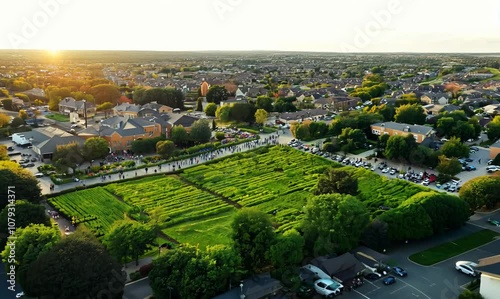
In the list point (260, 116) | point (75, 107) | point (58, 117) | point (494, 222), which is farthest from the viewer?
point (75, 107)

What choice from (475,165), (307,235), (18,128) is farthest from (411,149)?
(18,128)

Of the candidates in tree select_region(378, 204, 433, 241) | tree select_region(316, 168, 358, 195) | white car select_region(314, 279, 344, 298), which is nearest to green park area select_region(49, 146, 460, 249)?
tree select_region(316, 168, 358, 195)

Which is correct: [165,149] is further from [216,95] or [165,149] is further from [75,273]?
[216,95]

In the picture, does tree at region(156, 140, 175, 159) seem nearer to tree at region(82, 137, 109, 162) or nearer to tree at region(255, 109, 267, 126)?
tree at region(82, 137, 109, 162)

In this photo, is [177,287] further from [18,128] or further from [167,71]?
[167,71]

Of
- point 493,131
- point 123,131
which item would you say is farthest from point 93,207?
point 493,131

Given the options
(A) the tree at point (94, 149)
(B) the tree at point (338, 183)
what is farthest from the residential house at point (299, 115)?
(B) the tree at point (338, 183)
